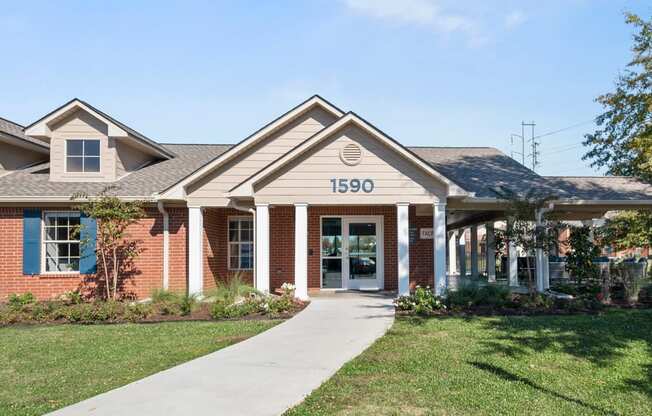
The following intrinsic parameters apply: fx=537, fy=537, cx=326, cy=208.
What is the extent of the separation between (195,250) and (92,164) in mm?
4654

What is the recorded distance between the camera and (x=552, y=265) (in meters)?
19.3

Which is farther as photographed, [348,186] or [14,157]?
[14,157]

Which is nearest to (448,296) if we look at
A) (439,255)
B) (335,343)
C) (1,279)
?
(439,255)

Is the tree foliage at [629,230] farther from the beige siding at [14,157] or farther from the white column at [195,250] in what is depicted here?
the beige siding at [14,157]

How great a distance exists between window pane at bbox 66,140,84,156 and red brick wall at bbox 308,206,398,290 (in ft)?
22.8

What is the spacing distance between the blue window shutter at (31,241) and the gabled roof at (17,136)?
3.15 metres

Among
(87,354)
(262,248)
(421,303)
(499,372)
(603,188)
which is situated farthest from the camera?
(603,188)

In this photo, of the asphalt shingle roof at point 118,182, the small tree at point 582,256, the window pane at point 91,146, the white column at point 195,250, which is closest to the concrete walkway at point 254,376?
the white column at point 195,250

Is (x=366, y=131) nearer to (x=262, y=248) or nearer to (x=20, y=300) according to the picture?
(x=262, y=248)

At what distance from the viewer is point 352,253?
16.3 meters

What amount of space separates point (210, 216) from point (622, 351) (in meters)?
11.1

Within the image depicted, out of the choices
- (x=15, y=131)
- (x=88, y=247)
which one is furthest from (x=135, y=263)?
(x=15, y=131)

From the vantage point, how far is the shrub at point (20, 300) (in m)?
12.2

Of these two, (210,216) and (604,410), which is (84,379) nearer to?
(604,410)
